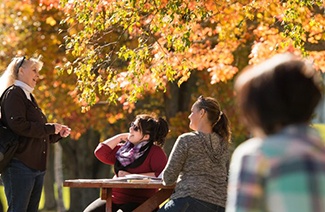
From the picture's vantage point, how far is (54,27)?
20.8 metres

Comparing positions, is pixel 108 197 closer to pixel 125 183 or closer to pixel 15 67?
pixel 125 183

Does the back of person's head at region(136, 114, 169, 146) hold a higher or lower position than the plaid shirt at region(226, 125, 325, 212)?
lower

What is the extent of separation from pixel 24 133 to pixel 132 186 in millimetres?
1022

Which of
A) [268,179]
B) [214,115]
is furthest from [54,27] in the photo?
[268,179]

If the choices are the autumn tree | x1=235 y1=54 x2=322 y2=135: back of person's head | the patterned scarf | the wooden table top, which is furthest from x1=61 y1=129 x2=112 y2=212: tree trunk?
x1=235 y1=54 x2=322 y2=135: back of person's head

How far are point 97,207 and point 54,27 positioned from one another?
13.3 metres

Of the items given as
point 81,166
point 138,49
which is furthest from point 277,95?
point 81,166

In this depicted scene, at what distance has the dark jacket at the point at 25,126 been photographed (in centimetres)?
758

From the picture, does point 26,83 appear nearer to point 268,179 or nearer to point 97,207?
point 97,207

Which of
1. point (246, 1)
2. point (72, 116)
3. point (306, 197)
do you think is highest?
point (246, 1)

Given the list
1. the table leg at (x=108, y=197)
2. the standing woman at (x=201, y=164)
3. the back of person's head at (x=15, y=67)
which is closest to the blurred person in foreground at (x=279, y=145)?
the standing woman at (x=201, y=164)

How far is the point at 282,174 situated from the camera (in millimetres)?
2426

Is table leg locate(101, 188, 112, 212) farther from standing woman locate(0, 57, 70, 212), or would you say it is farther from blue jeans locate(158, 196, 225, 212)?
blue jeans locate(158, 196, 225, 212)

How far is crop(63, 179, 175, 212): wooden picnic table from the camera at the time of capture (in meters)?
7.31
